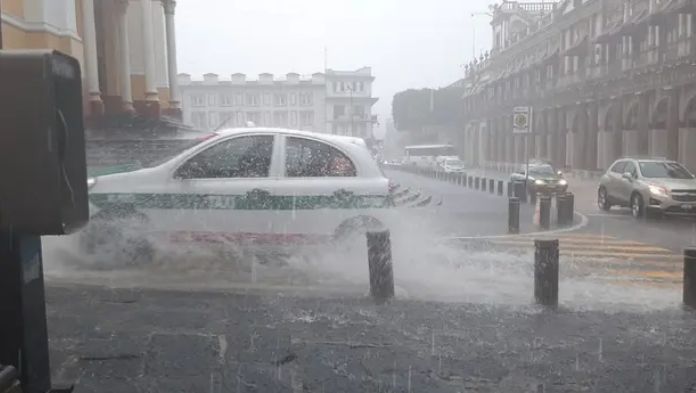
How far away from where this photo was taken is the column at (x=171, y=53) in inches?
883

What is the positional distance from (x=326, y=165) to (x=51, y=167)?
190 inches

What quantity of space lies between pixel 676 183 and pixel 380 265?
454 inches

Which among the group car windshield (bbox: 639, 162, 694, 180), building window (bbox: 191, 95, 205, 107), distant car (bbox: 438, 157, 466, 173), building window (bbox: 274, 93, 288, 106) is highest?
building window (bbox: 274, 93, 288, 106)

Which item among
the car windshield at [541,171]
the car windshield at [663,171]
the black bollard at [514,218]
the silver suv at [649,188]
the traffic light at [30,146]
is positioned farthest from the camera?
the car windshield at [541,171]

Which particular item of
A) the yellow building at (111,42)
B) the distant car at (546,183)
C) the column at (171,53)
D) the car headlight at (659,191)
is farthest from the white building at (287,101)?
the car headlight at (659,191)

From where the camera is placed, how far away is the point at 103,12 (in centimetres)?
1912

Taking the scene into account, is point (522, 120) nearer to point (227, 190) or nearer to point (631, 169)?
point (631, 169)

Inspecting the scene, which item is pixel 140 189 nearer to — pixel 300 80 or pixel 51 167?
pixel 51 167

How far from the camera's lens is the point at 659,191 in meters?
14.7

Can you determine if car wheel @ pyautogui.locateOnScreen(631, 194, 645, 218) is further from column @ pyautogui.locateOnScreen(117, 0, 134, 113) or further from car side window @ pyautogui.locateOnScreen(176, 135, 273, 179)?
column @ pyautogui.locateOnScreen(117, 0, 134, 113)

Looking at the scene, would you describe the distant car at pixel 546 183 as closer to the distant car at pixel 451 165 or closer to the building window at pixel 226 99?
the building window at pixel 226 99

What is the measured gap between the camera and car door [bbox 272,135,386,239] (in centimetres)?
701

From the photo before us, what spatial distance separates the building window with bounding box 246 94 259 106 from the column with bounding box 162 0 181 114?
949cm

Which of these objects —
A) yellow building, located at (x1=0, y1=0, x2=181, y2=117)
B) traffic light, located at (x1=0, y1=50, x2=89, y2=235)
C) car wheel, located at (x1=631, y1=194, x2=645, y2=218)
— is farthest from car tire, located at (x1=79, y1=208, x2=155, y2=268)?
car wheel, located at (x1=631, y1=194, x2=645, y2=218)
